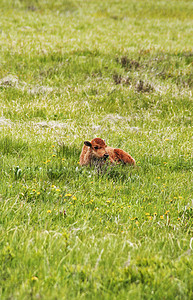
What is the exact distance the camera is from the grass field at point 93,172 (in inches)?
98.2

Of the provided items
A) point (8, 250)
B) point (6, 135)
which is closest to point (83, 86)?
point (6, 135)

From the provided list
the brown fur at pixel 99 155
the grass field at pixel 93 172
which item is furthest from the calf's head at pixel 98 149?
the grass field at pixel 93 172

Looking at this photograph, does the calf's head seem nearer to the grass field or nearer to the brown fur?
the brown fur

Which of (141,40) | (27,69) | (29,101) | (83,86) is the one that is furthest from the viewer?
(141,40)

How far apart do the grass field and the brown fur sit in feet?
0.58

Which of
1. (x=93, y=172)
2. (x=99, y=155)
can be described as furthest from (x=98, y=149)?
(x=93, y=172)

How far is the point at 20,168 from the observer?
4.56 metres

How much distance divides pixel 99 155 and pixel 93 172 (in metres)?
0.26

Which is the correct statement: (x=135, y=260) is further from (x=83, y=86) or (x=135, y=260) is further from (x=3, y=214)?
(x=83, y=86)

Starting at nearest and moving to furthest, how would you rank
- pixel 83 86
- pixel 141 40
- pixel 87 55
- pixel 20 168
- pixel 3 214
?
pixel 3 214
pixel 20 168
pixel 83 86
pixel 87 55
pixel 141 40

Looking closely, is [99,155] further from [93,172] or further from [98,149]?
[93,172]

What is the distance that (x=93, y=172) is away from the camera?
4.49 meters

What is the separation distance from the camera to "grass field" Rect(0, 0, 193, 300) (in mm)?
2494

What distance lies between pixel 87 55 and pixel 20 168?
8.24 m
